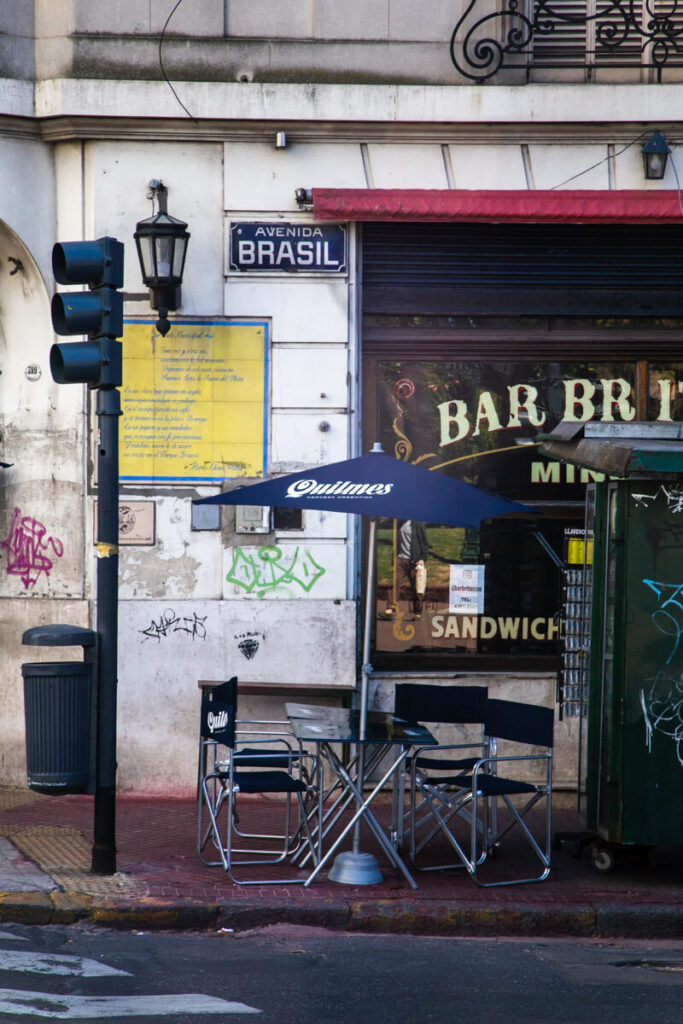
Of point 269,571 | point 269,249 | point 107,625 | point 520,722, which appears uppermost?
point 269,249

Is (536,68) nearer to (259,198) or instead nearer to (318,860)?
(259,198)

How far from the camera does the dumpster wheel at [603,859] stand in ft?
24.6

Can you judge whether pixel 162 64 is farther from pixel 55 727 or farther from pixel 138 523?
pixel 55 727

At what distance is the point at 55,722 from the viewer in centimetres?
691

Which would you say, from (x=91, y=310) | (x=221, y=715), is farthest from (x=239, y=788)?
(x=91, y=310)

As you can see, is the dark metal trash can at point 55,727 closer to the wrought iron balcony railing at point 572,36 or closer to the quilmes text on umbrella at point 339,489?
the quilmes text on umbrella at point 339,489

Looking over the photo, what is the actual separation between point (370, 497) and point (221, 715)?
1591mm

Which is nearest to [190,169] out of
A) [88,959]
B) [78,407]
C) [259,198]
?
[259,198]

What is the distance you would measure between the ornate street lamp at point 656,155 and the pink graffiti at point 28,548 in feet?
17.4

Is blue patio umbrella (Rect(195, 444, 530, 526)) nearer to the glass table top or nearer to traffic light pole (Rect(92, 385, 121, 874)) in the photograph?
traffic light pole (Rect(92, 385, 121, 874))

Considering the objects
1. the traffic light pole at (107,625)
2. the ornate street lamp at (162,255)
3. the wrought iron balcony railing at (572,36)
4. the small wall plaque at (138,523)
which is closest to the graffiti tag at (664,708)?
the traffic light pole at (107,625)

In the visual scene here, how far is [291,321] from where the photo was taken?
31.6ft

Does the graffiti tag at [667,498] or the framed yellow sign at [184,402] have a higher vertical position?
the framed yellow sign at [184,402]

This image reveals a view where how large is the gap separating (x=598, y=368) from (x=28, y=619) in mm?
4811
